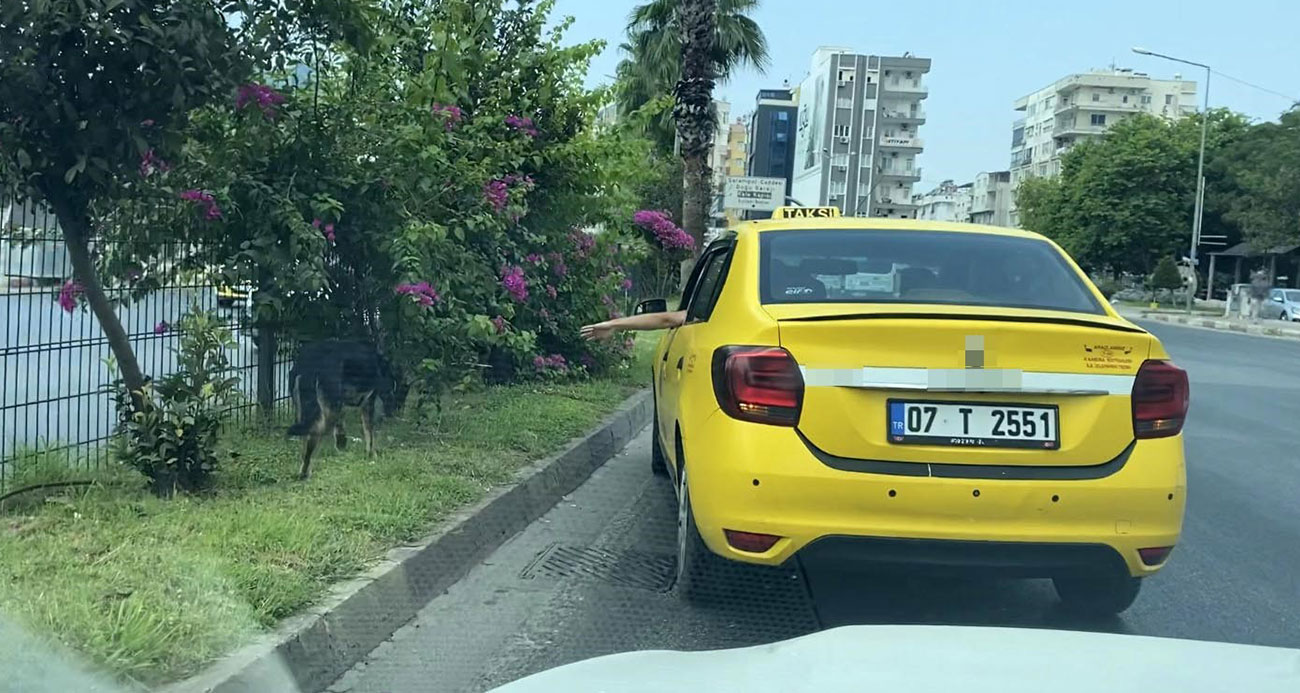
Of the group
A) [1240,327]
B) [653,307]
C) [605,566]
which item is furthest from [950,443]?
[1240,327]

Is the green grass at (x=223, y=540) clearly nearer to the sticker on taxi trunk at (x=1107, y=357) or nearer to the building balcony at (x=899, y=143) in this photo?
the sticker on taxi trunk at (x=1107, y=357)

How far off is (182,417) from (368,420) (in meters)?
1.62

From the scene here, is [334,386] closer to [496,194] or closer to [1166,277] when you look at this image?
[496,194]

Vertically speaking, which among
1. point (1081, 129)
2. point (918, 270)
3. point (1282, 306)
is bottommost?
point (918, 270)

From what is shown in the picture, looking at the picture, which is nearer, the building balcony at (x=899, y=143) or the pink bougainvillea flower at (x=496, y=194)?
the pink bougainvillea flower at (x=496, y=194)

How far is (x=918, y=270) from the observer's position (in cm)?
479

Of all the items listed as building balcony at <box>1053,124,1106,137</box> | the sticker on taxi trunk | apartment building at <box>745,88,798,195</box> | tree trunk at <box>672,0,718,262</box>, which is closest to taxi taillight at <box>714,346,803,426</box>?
the sticker on taxi trunk

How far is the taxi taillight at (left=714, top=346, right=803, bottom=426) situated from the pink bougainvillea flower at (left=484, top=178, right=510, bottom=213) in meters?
4.54

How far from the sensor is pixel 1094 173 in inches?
2315

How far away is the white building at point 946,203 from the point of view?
134 metres

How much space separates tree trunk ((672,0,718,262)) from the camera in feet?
55.2

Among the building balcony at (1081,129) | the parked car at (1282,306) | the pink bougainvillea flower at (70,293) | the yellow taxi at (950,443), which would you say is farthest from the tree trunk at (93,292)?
the building balcony at (1081,129)

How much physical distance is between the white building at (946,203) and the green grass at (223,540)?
5051 inches

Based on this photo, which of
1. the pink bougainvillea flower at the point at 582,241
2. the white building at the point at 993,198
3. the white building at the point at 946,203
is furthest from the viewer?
the white building at the point at 946,203
